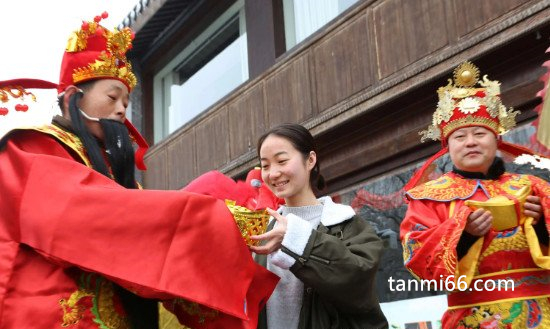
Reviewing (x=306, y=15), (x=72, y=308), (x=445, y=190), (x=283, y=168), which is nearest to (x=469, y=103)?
(x=445, y=190)

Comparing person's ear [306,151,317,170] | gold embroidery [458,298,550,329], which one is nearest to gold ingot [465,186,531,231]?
gold embroidery [458,298,550,329]

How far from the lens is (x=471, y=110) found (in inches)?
121

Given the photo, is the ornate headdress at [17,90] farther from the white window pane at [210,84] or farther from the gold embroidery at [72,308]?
the white window pane at [210,84]

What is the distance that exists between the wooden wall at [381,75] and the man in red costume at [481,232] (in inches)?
59.1

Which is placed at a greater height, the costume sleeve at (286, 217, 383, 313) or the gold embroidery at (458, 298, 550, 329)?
the costume sleeve at (286, 217, 383, 313)

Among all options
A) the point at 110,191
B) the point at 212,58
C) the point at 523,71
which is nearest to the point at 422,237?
the point at 110,191

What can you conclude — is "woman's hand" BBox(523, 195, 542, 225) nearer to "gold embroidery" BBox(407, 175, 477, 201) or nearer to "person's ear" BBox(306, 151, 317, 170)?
"gold embroidery" BBox(407, 175, 477, 201)

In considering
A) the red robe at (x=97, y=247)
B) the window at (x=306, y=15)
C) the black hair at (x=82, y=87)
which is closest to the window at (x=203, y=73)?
the window at (x=306, y=15)

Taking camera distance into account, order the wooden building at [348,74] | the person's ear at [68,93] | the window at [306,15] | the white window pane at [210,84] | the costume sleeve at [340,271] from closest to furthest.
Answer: the costume sleeve at [340,271]
the person's ear at [68,93]
the wooden building at [348,74]
the window at [306,15]
the white window pane at [210,84]

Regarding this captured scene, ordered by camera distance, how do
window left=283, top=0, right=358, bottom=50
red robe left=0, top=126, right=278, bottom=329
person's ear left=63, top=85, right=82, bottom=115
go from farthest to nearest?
window left=283, top=0, right=358, bottom=50, person's ear left=63, top=85, right=82, bottom=115, red robe left=0, top=126, right=278, bottom=329

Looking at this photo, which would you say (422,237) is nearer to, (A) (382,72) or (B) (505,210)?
(B) (505,210)

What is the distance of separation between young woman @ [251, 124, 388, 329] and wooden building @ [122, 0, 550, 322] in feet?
8.25

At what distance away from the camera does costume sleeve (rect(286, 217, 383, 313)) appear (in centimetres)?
208

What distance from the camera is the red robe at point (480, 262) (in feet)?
8.88
